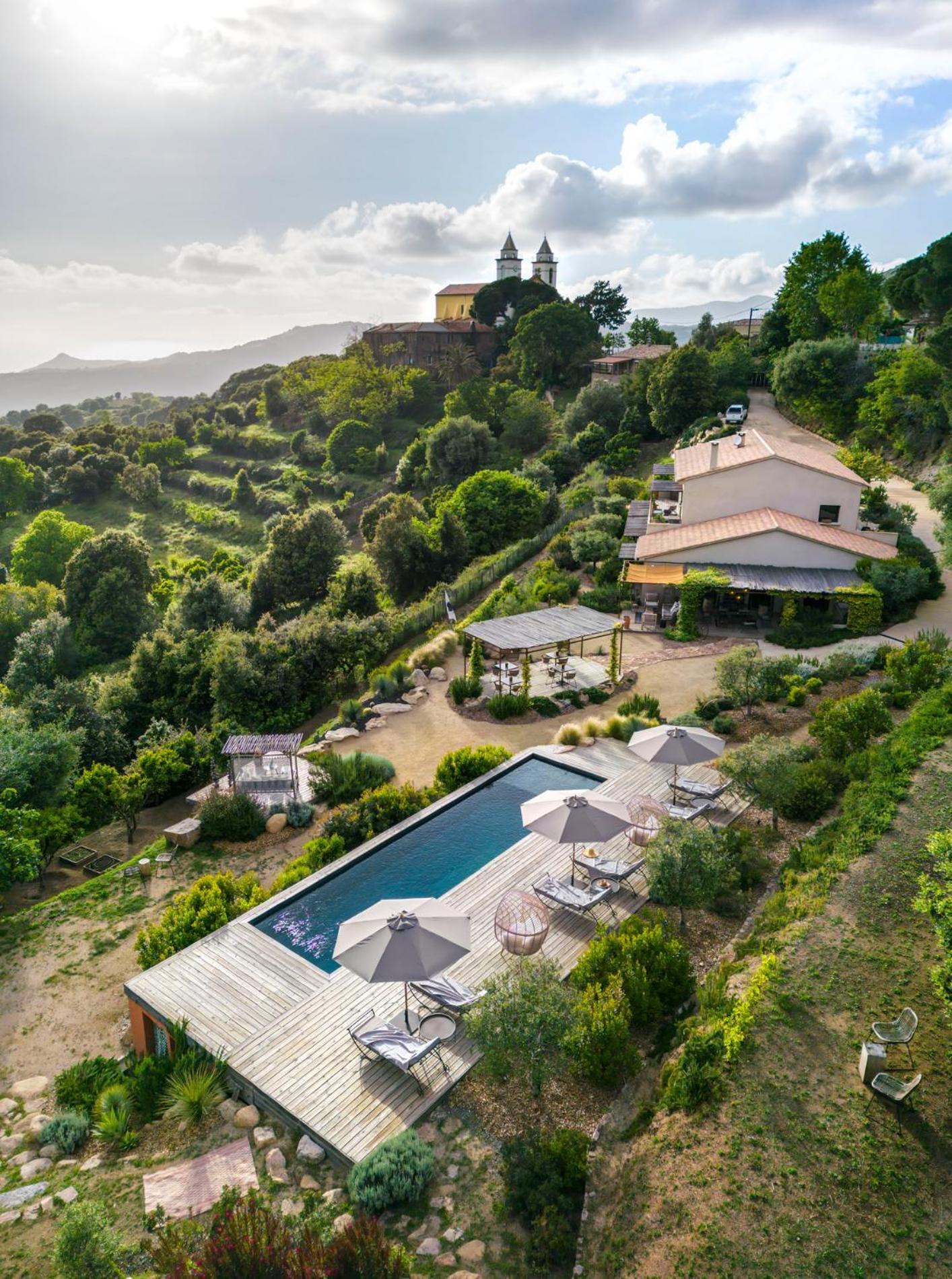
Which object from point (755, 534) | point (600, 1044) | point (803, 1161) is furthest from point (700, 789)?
point (755, 534)

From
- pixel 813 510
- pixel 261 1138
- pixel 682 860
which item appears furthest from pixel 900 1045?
pixel 813 510

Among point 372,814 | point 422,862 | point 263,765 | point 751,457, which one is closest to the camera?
point 422,862

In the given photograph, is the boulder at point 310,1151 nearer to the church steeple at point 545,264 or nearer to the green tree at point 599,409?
the green tree at point 599,409

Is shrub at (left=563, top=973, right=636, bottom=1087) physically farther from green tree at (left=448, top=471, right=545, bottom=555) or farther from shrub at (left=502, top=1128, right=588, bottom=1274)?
green tree at (left=448, top=471, right=545, bottom=555)

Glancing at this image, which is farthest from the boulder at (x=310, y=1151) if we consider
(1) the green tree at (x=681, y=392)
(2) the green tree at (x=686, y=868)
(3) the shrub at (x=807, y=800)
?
(1) the green tree at (x=681, y=392)

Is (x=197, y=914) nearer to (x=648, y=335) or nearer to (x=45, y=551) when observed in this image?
(x=45, y=551)

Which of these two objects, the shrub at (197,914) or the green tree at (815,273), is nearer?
the shrub at (197,914)

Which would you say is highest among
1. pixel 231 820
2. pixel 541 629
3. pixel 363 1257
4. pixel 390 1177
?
pixel 541 629
